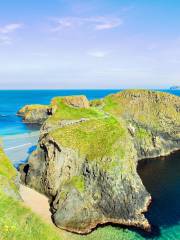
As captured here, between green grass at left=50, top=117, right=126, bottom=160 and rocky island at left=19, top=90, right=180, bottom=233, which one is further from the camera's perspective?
green grass at left=50, top=117, right=126, bottom=160

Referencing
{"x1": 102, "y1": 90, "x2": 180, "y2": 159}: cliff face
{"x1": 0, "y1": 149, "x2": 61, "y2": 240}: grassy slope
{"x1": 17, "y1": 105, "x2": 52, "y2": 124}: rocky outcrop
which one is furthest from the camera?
{"x1": 17, "y1": 105, "x2": 52, "y2": 124}: rocky outcrop

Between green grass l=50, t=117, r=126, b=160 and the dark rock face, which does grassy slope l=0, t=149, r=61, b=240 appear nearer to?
the dark rock face

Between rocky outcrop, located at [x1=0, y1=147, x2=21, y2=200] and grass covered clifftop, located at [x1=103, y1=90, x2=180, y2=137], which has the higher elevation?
grass covered clifftop, located at [x1=103, y1=90, x2=180, y2=137]

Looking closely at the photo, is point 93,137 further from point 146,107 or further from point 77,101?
point 146,107

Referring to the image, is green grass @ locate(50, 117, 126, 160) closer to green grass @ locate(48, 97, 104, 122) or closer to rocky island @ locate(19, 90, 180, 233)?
rocky island @ locate(19, 90, 180, 233)

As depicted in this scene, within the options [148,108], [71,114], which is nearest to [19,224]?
[71,114]

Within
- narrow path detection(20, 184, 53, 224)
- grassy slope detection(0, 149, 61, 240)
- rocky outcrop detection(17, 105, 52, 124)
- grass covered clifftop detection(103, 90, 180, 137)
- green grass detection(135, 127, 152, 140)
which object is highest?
grass covered clifftop detection(103, 90, 180, 137)

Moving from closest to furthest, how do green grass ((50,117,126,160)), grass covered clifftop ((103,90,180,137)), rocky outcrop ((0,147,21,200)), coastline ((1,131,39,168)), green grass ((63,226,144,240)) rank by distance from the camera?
green grass ((63,226,144,240)), rocky outcrop ((0,147,21,200)), green grass ((50,117,126,160)), coastline ((1,131,39,168)), grass covered clifftop ((103,90,180,137))

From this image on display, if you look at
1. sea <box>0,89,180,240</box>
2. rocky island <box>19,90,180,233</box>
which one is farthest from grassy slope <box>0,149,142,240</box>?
rocky island <box>19,90,180,233</box>

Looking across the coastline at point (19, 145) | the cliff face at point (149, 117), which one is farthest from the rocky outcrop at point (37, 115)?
the cliff face at point (149, 117)

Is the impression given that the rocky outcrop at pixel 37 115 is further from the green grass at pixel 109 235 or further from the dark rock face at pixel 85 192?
the green grass at pixel 109 235
